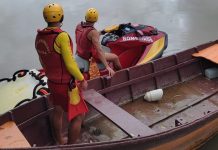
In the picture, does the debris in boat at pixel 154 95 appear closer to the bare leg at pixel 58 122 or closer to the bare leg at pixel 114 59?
the bare leg at pixel 114 59

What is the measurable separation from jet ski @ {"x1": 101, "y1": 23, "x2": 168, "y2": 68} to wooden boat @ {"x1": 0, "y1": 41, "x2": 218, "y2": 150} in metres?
0.36

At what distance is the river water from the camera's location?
354 inches

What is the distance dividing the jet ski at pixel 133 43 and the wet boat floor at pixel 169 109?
0.68 m

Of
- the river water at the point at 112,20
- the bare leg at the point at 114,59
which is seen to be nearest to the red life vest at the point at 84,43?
the bare leg at the point at 114,59

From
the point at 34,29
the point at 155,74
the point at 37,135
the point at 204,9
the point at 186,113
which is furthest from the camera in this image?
the point at 204,9

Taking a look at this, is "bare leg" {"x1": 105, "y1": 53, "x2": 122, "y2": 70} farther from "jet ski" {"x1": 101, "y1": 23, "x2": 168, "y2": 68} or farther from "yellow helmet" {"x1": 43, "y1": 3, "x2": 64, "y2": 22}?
"yellow helmet" {"x1": 43, "y1": 3, "x2": 64, "y2": 22}

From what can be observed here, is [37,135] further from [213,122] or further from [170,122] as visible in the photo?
[213,122]

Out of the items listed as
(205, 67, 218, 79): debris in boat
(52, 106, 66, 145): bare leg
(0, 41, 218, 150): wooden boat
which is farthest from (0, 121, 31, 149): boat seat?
(205, 67, 218, 79): debris in boat

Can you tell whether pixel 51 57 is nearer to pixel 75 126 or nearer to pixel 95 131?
pixel 75 126

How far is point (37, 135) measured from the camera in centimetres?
450

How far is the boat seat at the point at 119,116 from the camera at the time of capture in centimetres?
404

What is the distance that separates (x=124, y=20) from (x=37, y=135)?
23.1 ft

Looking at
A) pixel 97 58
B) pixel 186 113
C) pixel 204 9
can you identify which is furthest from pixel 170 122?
pixel 204 9

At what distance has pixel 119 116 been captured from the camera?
4.29 meters
